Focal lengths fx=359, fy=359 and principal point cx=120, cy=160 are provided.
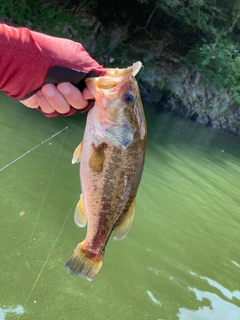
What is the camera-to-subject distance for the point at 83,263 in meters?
2.12

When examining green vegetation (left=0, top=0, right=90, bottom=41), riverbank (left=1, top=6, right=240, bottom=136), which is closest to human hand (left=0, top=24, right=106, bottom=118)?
green vegetation (left=0, top=0, right=90, bottom=41)

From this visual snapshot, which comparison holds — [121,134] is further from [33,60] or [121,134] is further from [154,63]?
[154,63]

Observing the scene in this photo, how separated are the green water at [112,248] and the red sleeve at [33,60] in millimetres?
2282

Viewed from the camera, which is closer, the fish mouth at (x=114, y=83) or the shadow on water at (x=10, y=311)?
the fish mouth at (x=114, y=83)

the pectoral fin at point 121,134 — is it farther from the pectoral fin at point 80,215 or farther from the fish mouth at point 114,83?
the pectoral fin at point 80,215

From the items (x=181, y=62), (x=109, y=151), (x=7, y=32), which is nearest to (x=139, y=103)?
(x=109, y=151)

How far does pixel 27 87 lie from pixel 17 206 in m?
3.16

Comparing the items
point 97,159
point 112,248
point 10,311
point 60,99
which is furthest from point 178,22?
point 60,99

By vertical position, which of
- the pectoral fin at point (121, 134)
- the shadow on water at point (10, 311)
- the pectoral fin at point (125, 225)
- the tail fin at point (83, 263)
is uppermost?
the pectoral fin at point (121, 134)

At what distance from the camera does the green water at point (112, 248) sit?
3.49m

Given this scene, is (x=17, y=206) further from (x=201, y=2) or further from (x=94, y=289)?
(x=201, y=2)

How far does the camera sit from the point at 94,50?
18.3 m

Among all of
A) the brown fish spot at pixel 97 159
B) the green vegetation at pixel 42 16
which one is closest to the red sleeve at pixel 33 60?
the brown fish spot at pixel 97 159

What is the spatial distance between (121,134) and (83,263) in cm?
82
